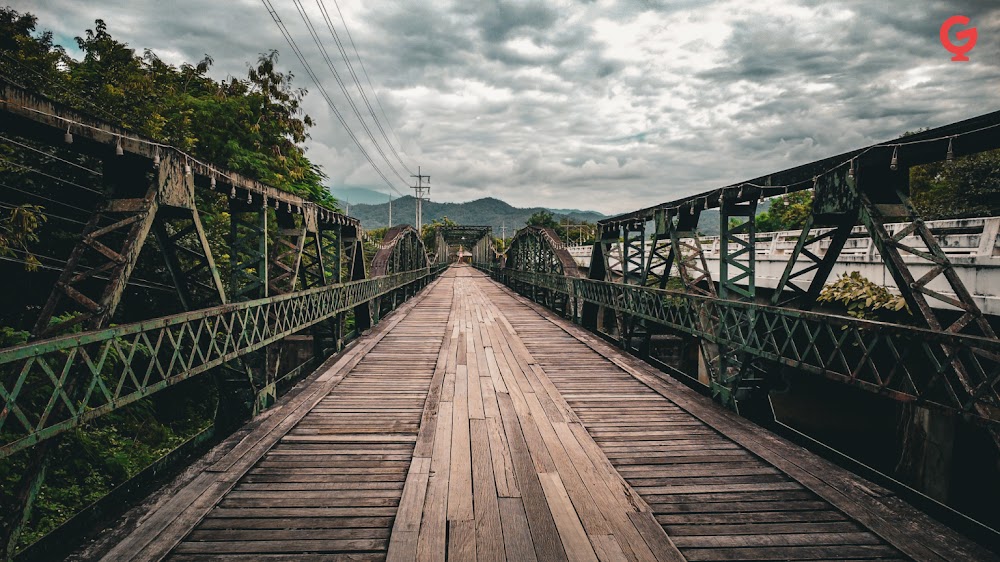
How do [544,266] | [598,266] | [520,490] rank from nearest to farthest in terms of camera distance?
[520,490] → [598,266] → [544,266]

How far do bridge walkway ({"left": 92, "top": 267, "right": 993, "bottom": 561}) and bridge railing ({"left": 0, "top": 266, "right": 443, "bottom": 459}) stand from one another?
1.05 m

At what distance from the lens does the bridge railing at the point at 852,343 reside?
3.64 m

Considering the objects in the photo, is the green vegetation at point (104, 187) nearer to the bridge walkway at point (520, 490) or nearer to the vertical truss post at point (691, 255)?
the bridge walkway at point (520, 490)

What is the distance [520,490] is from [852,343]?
5.84m

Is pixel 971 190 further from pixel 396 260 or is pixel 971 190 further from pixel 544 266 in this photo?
pixel 396 260

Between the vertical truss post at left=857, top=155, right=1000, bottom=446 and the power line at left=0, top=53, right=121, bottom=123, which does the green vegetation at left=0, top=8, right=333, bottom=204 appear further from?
the vertical truss post at left=857, top=155, right=1000, bottom=446

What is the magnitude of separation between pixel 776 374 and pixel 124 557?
7302 millimetres

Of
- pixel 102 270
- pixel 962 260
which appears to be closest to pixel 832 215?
pixel 962 260

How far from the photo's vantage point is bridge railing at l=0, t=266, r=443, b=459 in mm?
3416

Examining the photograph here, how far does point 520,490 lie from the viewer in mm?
4199

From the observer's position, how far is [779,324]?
19.5ft

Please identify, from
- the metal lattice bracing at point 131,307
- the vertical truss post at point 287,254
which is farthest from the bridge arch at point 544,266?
the vertical truss post at point 287,254

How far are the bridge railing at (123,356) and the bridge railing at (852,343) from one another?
22.9 ft

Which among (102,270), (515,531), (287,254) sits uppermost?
(287,254)
